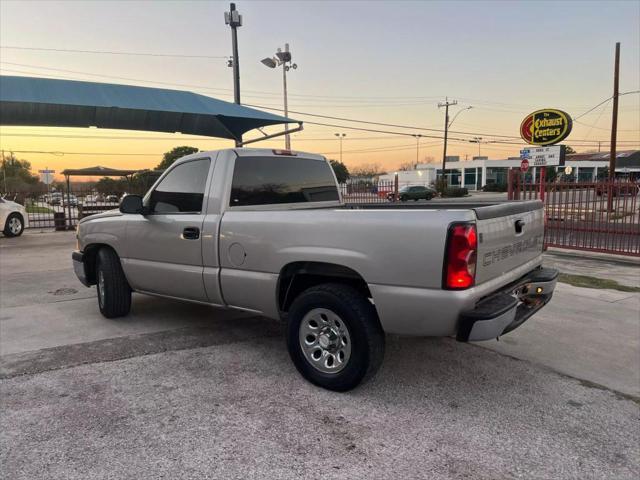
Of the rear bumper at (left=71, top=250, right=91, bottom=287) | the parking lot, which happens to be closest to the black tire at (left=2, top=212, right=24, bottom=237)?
the rear bumper at (left=71, top=250, right=91, bottom=287)

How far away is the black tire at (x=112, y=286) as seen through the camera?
211 inches

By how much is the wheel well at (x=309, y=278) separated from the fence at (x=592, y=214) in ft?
29.0

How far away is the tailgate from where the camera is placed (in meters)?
3.10

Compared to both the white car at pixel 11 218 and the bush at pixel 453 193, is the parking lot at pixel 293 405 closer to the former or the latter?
the white car at pixel 11 218

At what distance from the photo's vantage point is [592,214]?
1076 cm

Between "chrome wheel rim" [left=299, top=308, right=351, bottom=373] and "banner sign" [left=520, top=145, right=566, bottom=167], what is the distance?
11.7 meters

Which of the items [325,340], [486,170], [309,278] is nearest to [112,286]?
[309,278]

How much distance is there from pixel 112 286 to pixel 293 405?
3.00 m

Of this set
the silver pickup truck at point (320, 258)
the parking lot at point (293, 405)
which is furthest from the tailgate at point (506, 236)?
the parking lot at point (293, 405)

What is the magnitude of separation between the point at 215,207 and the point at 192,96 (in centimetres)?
1136

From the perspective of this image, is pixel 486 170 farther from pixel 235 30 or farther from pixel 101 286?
pixel 101 286

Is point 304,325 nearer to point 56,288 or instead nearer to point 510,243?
point 510,243

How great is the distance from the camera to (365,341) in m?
3.30

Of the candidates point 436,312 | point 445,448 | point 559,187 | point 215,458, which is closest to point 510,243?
point 436,312
